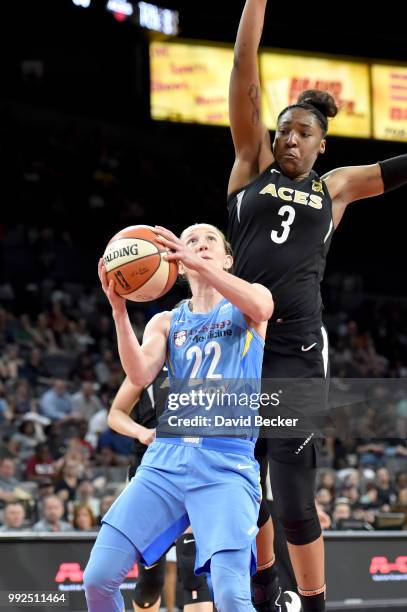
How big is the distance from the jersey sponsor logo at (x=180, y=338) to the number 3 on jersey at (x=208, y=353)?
7cm

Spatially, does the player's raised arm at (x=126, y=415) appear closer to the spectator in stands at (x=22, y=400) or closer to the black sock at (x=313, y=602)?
the black sock at (x=313, y=602)

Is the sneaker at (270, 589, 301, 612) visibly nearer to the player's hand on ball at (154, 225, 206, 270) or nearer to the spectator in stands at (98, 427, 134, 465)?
the player's hand on ball at (154, 225, 206, 270)

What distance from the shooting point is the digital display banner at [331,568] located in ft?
20.6

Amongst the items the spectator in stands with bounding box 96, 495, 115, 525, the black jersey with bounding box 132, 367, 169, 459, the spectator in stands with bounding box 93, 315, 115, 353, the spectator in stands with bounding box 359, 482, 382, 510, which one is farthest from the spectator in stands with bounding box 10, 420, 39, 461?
the black jersey with bounding box 132, 367, 169, 459

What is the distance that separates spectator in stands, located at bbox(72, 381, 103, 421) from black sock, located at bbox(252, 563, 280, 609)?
771 cm

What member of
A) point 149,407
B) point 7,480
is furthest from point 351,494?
point 149,407

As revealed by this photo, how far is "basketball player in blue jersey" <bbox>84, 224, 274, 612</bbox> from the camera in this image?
358cm

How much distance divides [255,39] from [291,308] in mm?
1218

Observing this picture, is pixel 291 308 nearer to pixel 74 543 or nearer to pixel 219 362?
pixel 219 362

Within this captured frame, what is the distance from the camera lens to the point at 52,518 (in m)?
8.28

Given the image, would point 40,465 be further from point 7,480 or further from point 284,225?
point 284,225

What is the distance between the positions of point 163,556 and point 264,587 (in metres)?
0.51

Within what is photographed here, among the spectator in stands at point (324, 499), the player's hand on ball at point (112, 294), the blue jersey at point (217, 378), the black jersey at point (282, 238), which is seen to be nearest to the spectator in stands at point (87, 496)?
Answer: the spectator in stands at point (324, 499)

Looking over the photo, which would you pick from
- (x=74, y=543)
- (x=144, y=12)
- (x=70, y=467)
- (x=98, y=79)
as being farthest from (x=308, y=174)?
(x=98, y=79)
